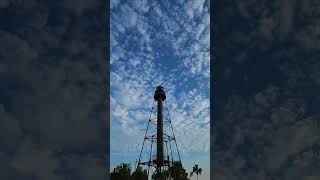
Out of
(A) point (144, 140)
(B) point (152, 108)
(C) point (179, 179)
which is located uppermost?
(B) point (152, 108)

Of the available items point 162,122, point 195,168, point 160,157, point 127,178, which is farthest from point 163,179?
point 195,168

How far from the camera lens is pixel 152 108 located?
55.4 metres

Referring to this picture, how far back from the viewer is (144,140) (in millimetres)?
50906

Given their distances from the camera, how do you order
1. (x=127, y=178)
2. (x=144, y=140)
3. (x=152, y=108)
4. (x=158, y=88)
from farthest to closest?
(x=127, y=178) → (x=158, y=88) → (x=152, y=108) → (x=144, y=140)

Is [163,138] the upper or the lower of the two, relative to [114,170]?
upper

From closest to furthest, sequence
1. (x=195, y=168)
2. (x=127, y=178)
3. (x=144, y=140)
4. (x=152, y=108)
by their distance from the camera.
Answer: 1. (x=144, y=140)
2. (x=152, y=108)
3. (x=127, y=178)
4. (x=195, y=168)

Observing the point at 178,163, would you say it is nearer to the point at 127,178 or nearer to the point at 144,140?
the point at 127,178

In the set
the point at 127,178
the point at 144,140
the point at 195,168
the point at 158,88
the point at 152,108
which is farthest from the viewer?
the point at 195,168

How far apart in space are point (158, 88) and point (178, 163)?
15.8 metres

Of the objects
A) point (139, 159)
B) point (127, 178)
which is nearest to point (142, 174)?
point (127, 178)

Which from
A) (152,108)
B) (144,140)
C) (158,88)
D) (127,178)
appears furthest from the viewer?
(127,178)

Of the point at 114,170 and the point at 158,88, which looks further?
the point at 114,170

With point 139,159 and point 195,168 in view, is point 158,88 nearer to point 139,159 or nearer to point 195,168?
point 139,159

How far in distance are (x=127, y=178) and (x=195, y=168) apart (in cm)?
2071
